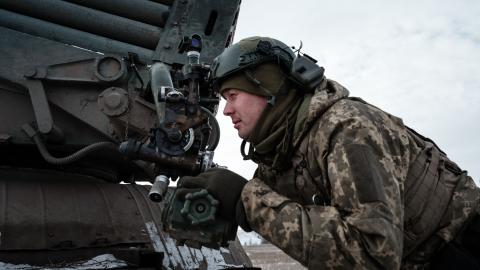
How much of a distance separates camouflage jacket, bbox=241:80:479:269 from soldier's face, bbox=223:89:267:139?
26 cm

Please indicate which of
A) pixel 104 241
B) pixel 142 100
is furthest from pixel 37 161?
pixel 104 241

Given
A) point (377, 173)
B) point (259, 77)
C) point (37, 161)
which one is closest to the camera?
point (377, 173)

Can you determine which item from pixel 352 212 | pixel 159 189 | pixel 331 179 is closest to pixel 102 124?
pixel 159 189

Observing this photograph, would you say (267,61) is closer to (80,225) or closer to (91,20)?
(80,225)

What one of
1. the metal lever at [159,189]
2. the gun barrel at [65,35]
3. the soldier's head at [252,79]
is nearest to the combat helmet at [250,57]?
the soldier's head at [252,79]

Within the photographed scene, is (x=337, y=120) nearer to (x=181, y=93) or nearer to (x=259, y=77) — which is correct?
(x=259, y=77)

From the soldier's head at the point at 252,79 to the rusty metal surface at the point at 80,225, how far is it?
1.31 m

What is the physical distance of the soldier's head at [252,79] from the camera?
91.6 inches

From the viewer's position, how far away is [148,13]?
4.83m

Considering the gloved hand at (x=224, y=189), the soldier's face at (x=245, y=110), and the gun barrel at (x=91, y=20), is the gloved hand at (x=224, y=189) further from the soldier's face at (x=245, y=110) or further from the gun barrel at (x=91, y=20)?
the gun barrel at (x=91, y=20)

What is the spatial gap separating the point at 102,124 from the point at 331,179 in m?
2.77

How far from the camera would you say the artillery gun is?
3053 mm

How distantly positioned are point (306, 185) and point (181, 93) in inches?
44.1

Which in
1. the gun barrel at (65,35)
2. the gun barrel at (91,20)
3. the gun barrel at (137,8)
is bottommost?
the gun barrel at (65,35)
